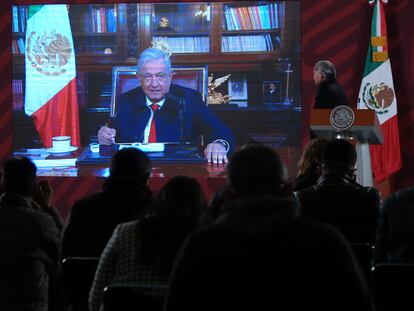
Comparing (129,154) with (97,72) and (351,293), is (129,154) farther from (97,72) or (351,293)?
(97,72)

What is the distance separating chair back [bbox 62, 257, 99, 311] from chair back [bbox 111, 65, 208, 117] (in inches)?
212

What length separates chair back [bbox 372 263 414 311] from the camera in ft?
7.41

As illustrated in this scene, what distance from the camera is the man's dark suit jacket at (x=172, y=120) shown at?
7.88 metres

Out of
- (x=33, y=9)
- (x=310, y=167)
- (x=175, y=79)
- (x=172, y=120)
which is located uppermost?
(x=33, y=9)

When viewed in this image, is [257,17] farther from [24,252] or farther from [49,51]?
[24,252]

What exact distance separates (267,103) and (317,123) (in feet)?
8.36

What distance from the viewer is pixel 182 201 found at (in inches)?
85.6

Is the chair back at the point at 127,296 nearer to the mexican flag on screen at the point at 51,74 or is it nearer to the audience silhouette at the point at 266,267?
the audience silhouette at the point at 266,267

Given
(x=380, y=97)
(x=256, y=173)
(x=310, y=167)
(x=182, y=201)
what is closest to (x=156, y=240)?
(x=182, y=201)

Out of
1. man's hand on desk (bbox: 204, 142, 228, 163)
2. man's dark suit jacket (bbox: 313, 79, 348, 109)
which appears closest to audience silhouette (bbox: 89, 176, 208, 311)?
man's dark suit jacket (bbox: 313, 79, 348, 109)

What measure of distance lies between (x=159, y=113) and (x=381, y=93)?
7.19 feet

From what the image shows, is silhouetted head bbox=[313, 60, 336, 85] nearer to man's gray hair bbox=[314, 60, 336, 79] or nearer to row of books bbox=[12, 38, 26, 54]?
man's gray hair bbox=[314, 60, 336, 79]

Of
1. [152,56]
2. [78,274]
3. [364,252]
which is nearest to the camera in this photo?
[78,274]

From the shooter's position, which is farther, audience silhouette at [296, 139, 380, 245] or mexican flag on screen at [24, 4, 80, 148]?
mexican flag on screen at [24, 4, 80, 148]
